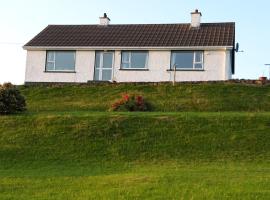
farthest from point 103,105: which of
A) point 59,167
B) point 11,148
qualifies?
point 59,167

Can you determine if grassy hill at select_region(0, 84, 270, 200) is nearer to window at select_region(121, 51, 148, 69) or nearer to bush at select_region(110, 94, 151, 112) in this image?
bush at select_region(110, 94, 151, 112)

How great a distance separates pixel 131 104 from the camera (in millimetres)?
25172

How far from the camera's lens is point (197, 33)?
38219 mm

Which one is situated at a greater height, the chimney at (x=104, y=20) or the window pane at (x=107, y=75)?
the chimney at (x=104, y=20)

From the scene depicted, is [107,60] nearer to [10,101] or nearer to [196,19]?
[196,19]

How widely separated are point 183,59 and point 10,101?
15258 millimetres

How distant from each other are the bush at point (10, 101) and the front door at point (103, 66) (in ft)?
45.1

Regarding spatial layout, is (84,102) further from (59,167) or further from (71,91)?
(59,167)

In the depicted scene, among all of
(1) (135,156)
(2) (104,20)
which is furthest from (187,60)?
(1) (135,156)

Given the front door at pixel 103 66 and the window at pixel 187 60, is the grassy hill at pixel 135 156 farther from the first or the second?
the front door at pixel 103 66

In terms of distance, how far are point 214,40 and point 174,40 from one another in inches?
98.6

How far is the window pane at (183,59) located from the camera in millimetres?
36031

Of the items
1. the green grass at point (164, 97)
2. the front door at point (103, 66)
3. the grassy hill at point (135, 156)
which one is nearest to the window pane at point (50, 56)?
the front door at point (103, 66)

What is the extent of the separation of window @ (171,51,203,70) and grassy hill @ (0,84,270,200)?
1029 cm
